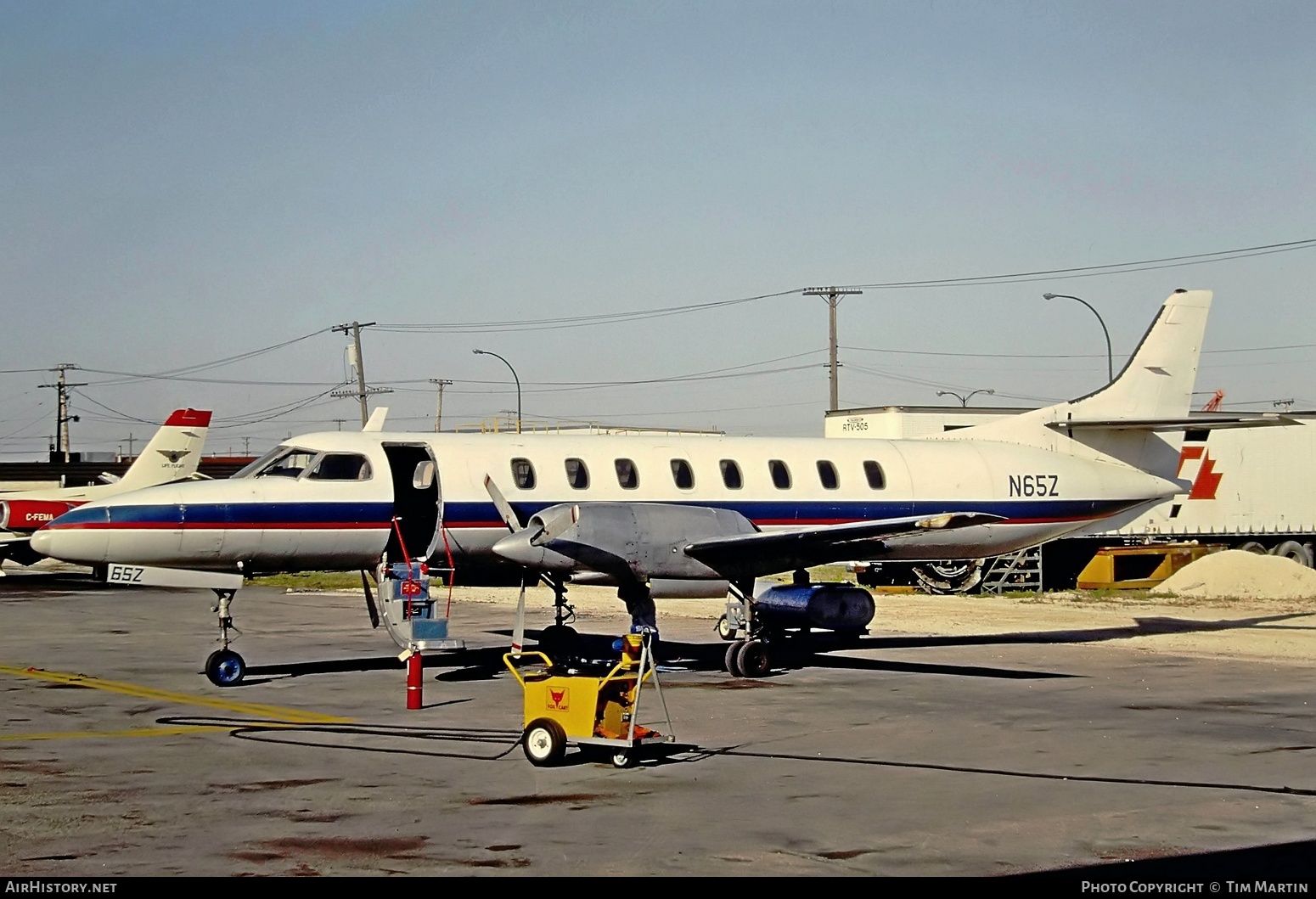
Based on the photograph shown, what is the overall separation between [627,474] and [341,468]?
4.81 metres

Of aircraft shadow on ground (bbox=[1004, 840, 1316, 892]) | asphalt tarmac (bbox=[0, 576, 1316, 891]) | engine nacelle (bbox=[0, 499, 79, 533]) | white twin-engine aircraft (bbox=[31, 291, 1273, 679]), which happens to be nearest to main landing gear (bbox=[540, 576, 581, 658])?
white twin-engine aircraft (bbox=[31, 291, 1273, 679])

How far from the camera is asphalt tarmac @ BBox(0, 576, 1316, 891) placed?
31.3 feet

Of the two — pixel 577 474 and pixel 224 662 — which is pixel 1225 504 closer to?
pixel 577 474

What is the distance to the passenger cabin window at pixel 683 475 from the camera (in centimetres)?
2316

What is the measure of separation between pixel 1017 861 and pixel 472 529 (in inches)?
535

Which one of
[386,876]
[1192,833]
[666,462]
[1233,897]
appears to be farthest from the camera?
[666,462]

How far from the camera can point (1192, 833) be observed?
1023 centimetres

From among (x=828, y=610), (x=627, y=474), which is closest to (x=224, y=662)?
(x=627, y=474)

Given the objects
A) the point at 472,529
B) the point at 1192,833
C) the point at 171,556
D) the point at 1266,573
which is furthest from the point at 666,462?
the point at 1266,573

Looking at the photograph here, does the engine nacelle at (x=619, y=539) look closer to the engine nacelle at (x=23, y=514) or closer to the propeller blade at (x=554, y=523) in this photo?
the propeller blade at (x=554, y=523)

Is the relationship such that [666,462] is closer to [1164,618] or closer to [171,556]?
[171,556]

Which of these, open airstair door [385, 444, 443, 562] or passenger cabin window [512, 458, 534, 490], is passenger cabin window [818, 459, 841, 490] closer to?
passenger cabin window [512, 458, 534, 490]

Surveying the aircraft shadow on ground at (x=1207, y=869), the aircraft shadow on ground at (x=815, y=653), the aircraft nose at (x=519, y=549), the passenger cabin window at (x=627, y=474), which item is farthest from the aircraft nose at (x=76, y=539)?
the aircraft shadow on ground at (x=1207, y=869)

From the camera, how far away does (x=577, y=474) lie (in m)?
22.7
